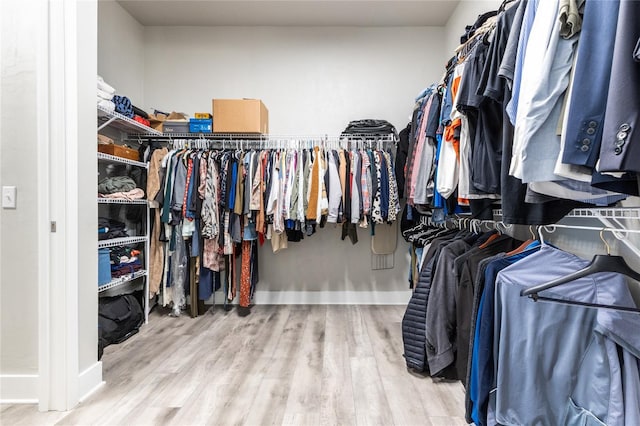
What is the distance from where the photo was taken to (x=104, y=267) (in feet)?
7.77

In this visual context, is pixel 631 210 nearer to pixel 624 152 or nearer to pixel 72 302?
pixel 624 152

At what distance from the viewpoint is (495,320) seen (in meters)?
1.27

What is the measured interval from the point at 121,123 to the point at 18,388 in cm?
201

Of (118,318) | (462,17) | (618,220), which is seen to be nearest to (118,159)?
(118,318)

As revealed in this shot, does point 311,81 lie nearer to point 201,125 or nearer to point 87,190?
point 201,125

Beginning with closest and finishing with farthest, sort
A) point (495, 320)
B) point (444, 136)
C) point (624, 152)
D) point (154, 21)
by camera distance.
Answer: point (624, 152) < point (495, 320) < point (444, 136) < point (154, 21)

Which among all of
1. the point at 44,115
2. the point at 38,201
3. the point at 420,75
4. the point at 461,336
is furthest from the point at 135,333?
the point at 420,75

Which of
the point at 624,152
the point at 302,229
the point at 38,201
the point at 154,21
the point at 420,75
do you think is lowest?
the point at 302,229

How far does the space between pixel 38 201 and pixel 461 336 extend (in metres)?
2.21

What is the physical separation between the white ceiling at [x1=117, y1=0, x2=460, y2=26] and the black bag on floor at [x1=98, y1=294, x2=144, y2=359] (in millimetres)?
2700

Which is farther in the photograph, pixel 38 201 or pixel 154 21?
pixel 154 21

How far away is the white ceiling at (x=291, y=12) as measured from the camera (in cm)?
308

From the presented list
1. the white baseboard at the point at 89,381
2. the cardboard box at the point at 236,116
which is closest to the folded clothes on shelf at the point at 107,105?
the cardboard box at the point at 236,116

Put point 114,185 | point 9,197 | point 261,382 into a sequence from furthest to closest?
point 114,185, point 261,382, point 9,197
